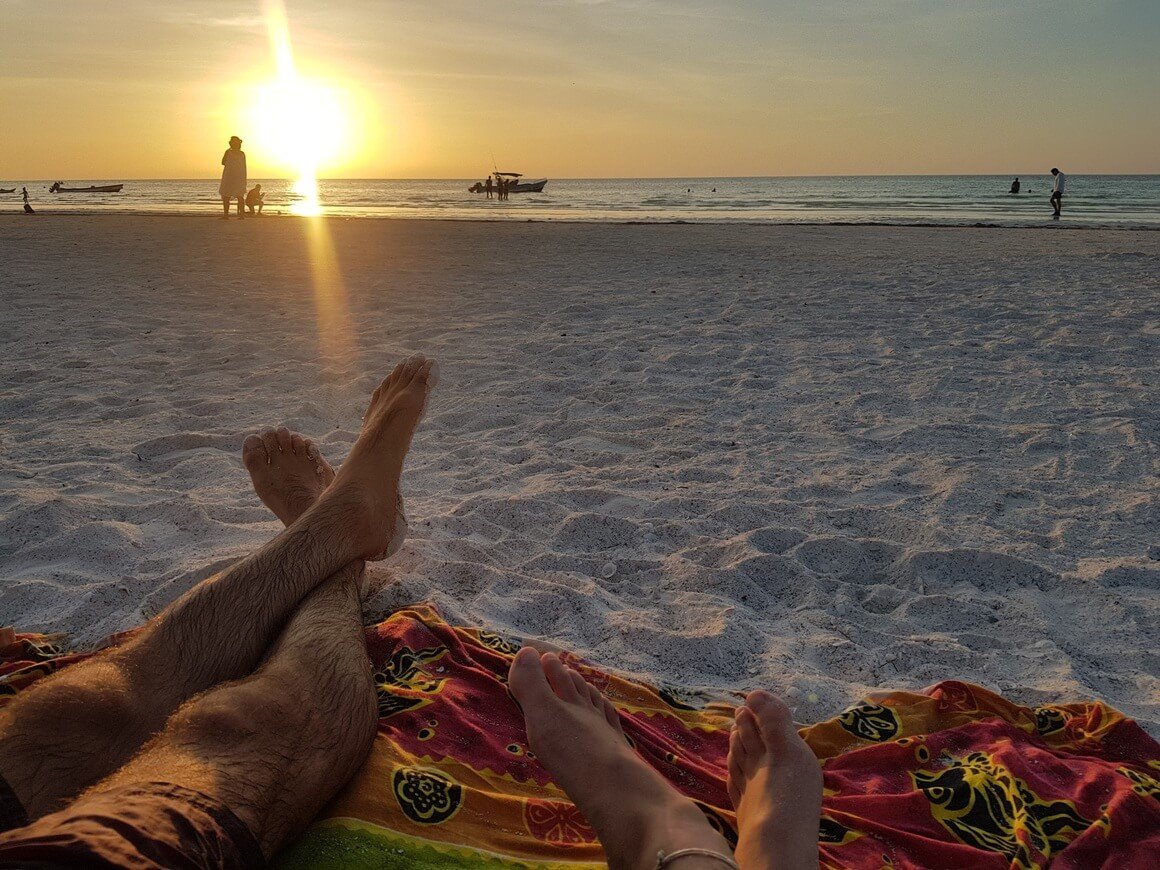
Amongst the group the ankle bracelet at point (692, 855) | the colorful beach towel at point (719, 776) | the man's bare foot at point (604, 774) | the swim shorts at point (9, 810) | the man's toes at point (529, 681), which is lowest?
the colorful beach towel at point (719, 776)

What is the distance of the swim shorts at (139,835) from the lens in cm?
82

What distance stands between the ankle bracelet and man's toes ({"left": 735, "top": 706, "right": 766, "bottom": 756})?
334 mm

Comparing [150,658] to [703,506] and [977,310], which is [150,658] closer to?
[703,506]

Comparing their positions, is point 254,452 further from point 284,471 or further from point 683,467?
point 683,467

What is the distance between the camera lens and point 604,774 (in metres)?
1.29

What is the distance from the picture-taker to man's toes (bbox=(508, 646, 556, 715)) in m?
1.46

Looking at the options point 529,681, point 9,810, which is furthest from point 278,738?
point 529,681

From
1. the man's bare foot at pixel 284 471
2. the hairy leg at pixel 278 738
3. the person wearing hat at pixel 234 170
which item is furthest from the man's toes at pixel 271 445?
the person wearing hat at pixel 234 170

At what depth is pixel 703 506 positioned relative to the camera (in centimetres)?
272

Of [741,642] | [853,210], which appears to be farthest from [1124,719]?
[853,210]

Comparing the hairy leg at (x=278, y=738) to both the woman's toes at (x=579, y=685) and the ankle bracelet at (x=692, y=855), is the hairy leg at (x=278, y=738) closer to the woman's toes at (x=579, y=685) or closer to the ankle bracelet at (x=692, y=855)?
the woman's toes at (x=579, y=685)

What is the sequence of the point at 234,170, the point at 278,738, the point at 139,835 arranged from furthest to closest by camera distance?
the point at 234,170 < the point at 278,738 < the point at 139,835

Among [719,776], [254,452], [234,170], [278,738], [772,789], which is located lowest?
[719,776]

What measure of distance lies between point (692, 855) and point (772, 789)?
10.8 inches
